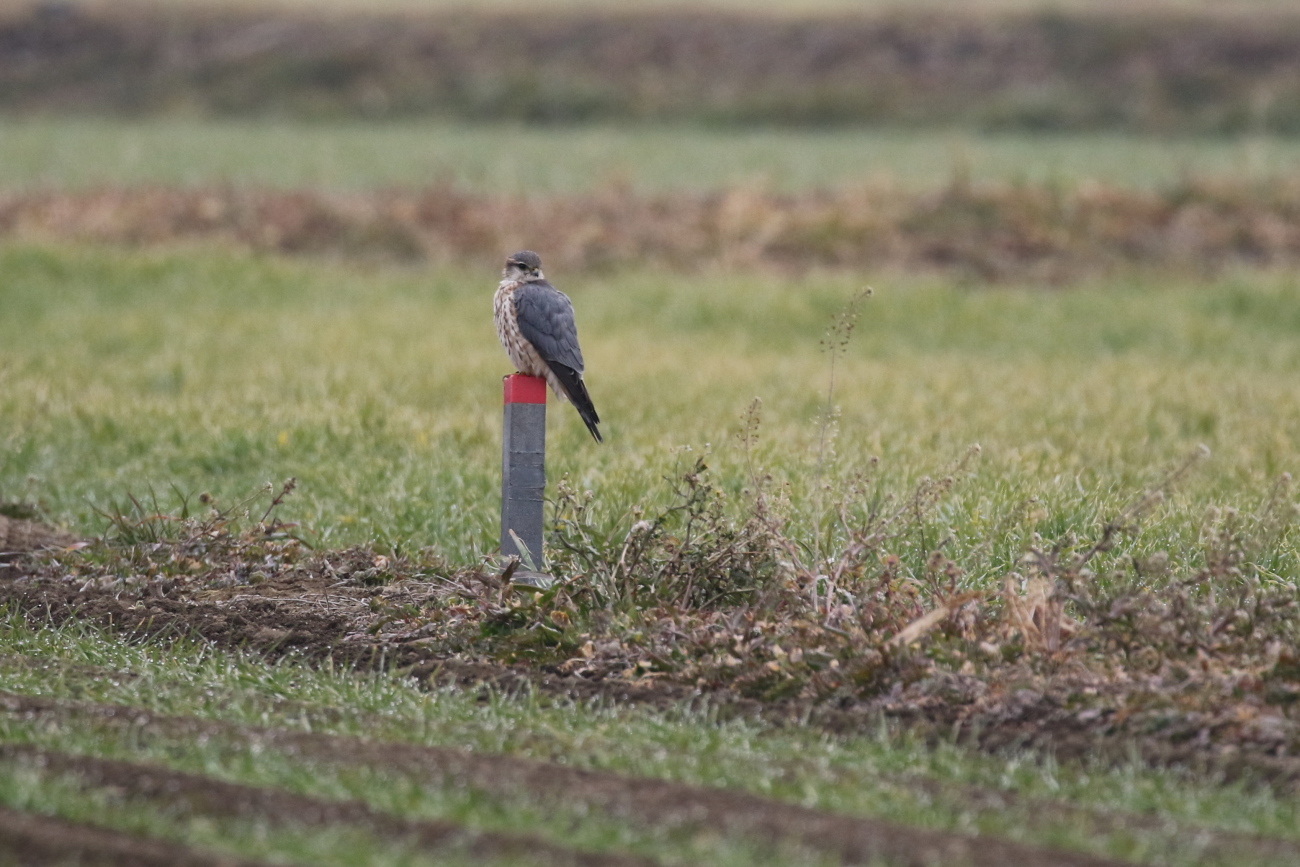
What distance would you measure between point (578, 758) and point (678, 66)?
134 feet

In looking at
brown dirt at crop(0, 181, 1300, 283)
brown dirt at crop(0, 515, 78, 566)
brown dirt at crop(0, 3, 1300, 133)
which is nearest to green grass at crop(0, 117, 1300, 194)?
brown dirt at crop(0, 181, 1300, 283)

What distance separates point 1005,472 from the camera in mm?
8445

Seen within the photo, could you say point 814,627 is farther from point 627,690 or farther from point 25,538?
point 25,538

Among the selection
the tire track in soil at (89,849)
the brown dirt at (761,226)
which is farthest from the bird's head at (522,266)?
the brown dirt at (761,226)

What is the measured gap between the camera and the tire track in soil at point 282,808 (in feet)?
→ 12.8

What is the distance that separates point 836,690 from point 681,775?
0.99 m

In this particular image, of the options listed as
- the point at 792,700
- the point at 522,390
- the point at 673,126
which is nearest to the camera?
the point at 792,700

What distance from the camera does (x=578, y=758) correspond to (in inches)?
187

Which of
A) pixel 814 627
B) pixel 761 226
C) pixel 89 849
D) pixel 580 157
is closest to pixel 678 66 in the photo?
pixel 580 157

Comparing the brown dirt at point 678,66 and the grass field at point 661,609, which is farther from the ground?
the brown dirt at point 678,66

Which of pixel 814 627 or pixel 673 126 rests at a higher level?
pixel 673 126

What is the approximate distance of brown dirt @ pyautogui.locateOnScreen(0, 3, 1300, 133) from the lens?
3869cm

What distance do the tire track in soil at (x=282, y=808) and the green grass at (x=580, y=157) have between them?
1696 centimetres

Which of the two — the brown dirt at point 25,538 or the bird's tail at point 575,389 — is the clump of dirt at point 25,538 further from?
the bird's tail at point 575,389
